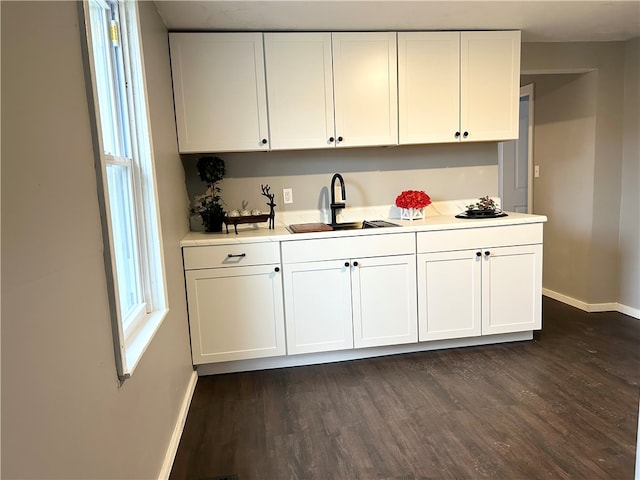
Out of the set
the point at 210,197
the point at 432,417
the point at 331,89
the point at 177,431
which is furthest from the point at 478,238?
the point at 177,431

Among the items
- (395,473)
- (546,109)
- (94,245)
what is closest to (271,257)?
(395,473)

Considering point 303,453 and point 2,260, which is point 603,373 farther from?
point 2,260

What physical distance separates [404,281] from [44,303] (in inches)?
93.5

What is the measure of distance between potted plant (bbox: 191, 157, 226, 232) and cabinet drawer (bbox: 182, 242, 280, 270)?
36 cm

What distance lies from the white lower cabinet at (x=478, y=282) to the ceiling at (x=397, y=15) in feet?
4.33

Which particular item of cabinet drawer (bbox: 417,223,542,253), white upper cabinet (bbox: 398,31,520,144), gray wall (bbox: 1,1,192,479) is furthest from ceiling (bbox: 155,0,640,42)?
gray wall (bbox: 1,1,192,479)

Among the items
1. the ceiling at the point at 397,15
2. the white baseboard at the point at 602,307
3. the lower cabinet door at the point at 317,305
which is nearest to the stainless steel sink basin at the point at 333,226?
the lower cabinet door at the point at 317,305

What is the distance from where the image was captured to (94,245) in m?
1.28

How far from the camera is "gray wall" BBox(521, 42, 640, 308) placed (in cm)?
364

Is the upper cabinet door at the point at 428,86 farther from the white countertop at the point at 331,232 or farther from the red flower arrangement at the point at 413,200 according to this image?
the white countertop at the point at 331,232

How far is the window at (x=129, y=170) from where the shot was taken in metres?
1.73

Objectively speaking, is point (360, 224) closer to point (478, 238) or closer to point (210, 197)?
point (478, 238)

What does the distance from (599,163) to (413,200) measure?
164 cm

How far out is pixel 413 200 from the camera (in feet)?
10.9
